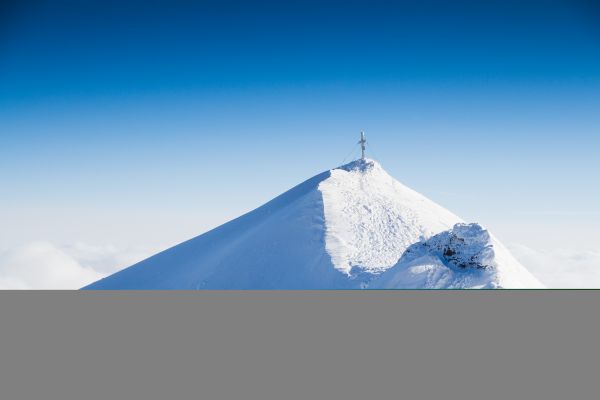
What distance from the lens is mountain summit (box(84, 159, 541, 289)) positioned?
20.2 m

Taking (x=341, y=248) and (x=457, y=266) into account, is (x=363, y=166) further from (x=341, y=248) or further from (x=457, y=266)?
(x=457, y=266)

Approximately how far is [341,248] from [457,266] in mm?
6537

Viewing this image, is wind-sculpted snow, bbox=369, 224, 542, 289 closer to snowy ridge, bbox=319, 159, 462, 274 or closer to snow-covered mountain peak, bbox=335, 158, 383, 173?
snowy ridge, bbox=319, 159, 462, 274

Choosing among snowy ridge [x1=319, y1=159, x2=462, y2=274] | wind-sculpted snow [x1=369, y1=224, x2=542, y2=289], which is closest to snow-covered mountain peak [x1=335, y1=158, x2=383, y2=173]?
snowy ridge [x1=319, y1=159, x2=462, y2=274]

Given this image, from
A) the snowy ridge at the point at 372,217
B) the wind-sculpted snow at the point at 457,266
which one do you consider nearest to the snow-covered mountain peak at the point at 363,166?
the snowy ridge at the point at 372,217

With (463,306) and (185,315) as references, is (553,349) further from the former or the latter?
(185,315)

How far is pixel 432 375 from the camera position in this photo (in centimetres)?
774

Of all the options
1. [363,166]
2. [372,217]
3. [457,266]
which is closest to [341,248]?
[372,217]

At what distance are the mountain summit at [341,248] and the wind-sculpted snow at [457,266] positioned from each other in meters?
0.03

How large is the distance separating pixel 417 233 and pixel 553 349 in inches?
763

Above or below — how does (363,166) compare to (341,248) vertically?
above

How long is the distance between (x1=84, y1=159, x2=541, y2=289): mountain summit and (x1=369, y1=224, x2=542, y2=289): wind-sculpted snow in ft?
0.11

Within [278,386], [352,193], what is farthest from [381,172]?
[278,386]

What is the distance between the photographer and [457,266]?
65.9 ft
